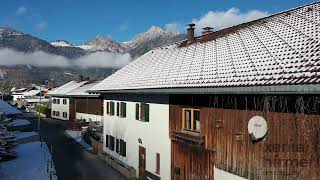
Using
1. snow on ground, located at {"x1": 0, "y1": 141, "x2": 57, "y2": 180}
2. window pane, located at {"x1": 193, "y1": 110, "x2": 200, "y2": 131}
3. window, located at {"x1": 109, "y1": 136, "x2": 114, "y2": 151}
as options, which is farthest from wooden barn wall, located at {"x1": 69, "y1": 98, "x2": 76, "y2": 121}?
window pane, located at {"x1": 193, "y1": 110, "x2": 200, "y2": 131}

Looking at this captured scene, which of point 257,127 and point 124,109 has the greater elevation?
point 124,109

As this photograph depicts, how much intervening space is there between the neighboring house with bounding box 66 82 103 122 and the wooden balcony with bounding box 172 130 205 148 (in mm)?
32817

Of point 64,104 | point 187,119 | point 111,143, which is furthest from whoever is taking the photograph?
point 64,104

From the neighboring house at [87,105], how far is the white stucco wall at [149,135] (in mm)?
23118

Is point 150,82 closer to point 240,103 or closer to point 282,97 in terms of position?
point 240,103

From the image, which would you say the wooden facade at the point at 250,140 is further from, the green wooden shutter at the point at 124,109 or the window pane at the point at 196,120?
the green wooden shutter at the point at 124,109

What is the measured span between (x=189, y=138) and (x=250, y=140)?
4.37 metres

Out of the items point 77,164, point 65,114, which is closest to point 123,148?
point 77,164

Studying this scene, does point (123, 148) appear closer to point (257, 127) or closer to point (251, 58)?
point (251, 58)

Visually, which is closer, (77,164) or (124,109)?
(124,109)

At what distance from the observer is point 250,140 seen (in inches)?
535

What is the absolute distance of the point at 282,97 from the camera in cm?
1209

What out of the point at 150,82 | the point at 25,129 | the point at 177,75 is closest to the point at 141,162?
the point at 150,82

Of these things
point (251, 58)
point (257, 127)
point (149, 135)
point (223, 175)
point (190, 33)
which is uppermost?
point (190, 33)
